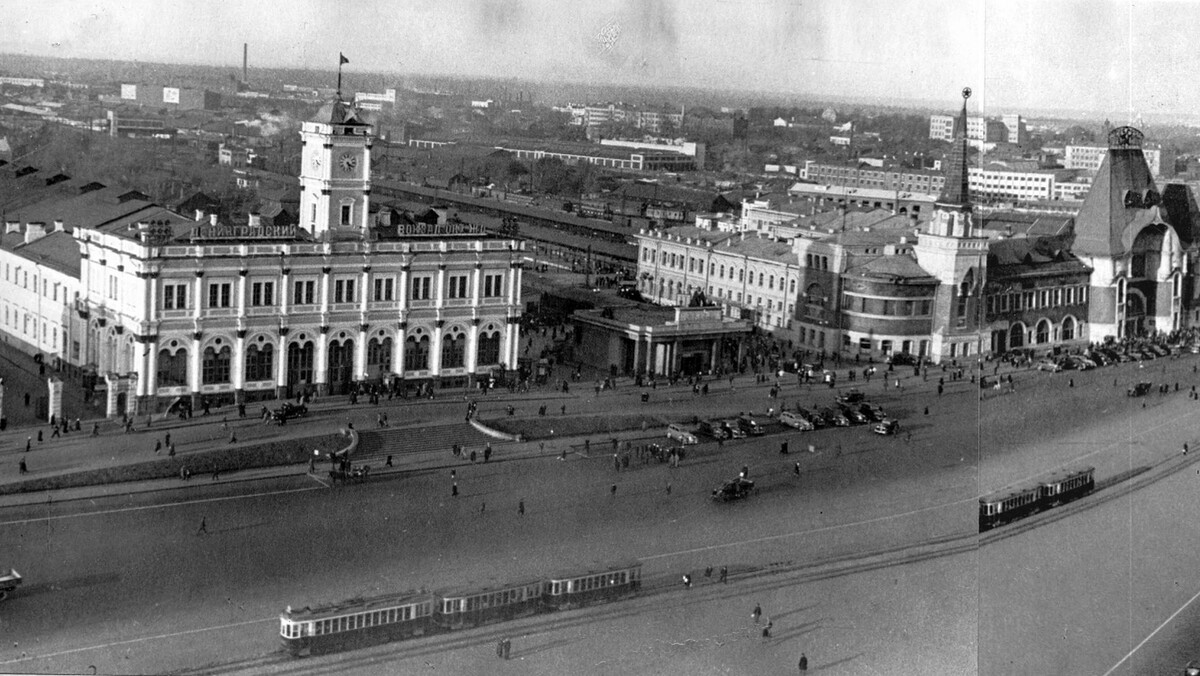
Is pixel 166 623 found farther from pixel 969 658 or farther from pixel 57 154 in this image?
pixel 969 658

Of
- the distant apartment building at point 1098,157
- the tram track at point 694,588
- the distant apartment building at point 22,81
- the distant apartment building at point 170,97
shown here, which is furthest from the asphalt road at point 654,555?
the distant apartment building at point 22,81

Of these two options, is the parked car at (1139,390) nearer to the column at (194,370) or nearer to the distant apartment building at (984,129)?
the distant apartment building at (984,129)

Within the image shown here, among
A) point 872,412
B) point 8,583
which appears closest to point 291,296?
point 8,583

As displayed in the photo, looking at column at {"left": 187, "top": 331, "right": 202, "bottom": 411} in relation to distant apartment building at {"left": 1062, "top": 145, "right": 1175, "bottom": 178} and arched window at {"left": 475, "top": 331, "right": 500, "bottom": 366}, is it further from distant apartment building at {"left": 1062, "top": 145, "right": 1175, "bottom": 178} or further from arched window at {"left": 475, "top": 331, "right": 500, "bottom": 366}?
distant apartment building at {"left": 1062, "top": 145, "right": 1175, "bottom": 178}

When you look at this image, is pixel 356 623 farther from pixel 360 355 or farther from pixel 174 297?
pixel 174 297

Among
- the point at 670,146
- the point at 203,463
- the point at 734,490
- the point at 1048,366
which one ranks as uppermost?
the point at 670,146
